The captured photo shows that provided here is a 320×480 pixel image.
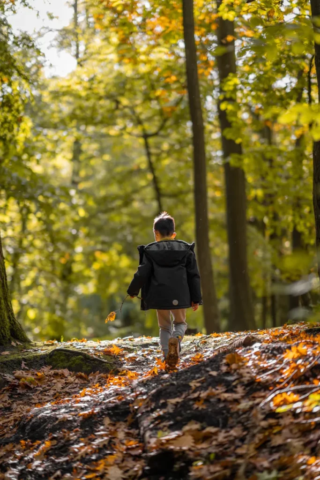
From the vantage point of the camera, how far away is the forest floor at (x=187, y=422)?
12.6 ft

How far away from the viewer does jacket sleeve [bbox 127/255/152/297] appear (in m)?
6.30

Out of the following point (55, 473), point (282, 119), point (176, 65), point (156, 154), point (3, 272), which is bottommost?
point (55, 473)

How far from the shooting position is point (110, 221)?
2222 cm

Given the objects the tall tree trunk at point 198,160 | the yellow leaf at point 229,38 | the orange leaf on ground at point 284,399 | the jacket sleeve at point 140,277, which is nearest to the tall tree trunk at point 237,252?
the yellow leaf at point 229,38

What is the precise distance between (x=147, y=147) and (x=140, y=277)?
13007 mm

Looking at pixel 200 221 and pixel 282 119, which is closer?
pixel 282 119

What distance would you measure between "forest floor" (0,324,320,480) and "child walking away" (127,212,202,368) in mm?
493

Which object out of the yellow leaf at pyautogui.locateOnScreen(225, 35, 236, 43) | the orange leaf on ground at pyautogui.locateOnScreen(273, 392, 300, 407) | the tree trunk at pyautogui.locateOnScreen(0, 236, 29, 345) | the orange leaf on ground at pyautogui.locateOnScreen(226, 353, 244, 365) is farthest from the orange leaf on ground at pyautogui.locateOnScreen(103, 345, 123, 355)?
the yellow leaf at pyautogui.locateOnScreen(225, 35, 236, 43)

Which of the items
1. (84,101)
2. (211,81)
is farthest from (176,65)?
(84,101)

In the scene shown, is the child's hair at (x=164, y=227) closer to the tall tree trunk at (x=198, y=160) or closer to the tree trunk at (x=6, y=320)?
the tree trunk at (x=6, y=320)

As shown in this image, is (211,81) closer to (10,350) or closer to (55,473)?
(10,350)

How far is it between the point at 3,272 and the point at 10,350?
111cm

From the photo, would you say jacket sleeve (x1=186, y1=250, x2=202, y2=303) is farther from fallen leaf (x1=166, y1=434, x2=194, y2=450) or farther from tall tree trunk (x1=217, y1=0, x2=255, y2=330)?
tall tree trunk (x1=217, y1=0, x2=255, y2=330)

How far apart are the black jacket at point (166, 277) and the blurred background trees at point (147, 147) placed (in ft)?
4.33
